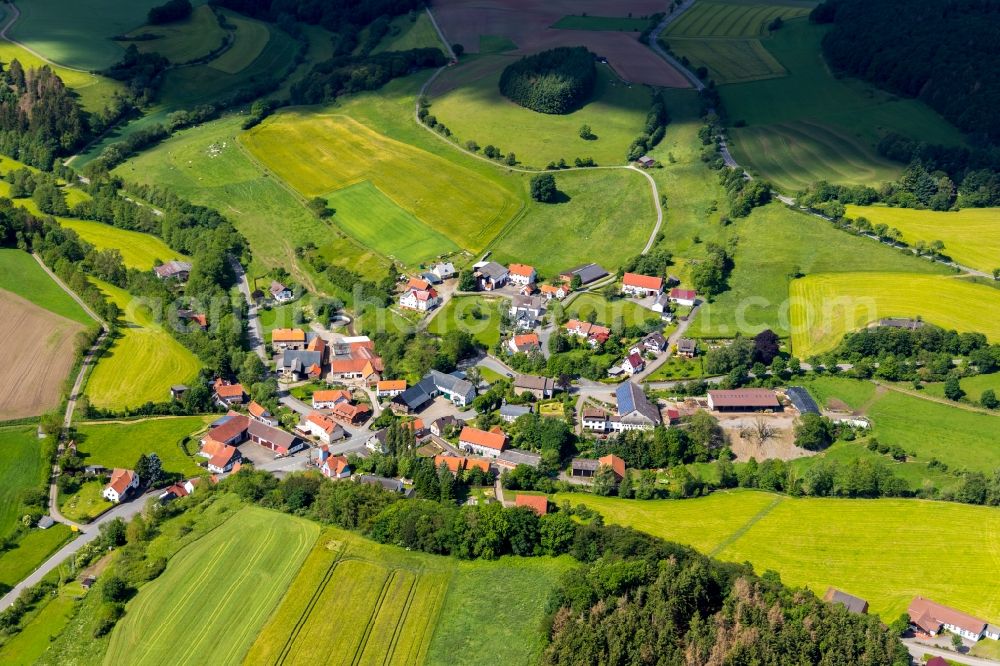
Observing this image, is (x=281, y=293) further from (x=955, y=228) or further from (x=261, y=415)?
(x=955, y=228)

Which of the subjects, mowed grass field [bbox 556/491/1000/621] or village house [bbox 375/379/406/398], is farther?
village house [bbox 375/379/406/398]

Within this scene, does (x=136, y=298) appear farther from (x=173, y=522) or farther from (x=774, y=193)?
(x=774, y=193)

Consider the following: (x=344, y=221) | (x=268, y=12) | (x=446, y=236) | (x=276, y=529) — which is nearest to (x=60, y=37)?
(x=268, y=12)

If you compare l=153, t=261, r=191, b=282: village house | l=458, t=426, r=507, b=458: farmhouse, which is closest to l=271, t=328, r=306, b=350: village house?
l=153, t=261, r=191, b=282: village house

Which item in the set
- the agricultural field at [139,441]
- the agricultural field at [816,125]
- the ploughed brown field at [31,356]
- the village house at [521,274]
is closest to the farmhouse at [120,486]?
the agricultural field at [139,441]

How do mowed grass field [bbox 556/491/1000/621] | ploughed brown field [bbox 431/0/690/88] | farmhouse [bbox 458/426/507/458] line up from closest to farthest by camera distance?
mowed grass field [bbox 556/491/1000/621], farmhouse [bbox 458/426/507/458], ploughed brown field [bbox 431/0/690/88]

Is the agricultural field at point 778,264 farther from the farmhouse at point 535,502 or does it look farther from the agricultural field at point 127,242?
the agricultural field at point 127,242

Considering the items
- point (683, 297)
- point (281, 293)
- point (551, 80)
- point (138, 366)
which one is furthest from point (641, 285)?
point (138, 366)

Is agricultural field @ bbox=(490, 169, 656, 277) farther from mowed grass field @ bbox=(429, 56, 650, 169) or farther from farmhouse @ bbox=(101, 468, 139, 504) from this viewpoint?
farmhouse @ bbox=(101, 468, 139, 504)
